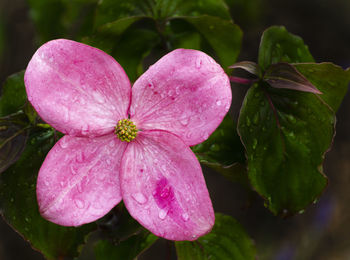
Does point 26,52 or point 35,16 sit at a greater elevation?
point 35,16

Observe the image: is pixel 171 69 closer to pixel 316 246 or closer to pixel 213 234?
pixel 213 234

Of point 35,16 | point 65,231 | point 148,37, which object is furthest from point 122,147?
point 35,16

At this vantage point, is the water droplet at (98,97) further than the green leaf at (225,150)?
No

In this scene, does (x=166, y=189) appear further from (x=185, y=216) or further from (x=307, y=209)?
(x=307, y=209)

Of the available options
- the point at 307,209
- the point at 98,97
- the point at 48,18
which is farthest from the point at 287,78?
the point at 307,209

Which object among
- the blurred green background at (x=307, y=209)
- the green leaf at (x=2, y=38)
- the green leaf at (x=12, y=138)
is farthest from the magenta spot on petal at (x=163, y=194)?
the green leaf at (x=2, y=38)

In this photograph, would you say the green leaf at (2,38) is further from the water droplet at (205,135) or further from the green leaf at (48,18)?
the water droplet at (205,135)
